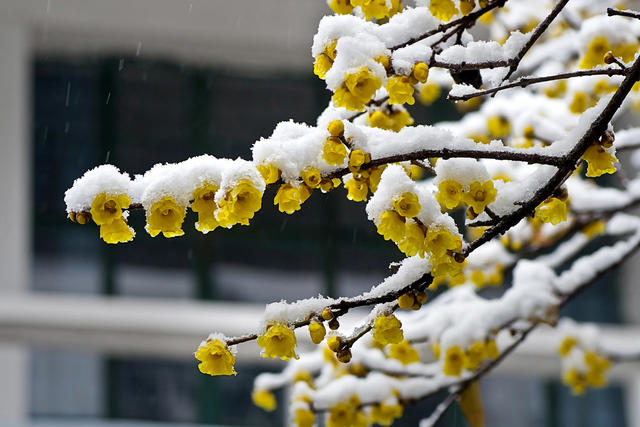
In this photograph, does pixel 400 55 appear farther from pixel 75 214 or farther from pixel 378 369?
pixel 378 369

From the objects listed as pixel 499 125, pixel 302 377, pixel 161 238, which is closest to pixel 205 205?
pixel 302 377

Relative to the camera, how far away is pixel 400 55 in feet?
4.74

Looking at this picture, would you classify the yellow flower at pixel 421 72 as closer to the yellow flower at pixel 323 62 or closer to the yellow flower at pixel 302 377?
the yellow flower at pixel 323 62

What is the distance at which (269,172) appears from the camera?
134 centimetres

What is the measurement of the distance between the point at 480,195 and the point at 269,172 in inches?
12.3

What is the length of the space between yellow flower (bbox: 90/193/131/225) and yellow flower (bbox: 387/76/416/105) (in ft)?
1.37

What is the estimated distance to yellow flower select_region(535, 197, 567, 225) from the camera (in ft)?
4.92

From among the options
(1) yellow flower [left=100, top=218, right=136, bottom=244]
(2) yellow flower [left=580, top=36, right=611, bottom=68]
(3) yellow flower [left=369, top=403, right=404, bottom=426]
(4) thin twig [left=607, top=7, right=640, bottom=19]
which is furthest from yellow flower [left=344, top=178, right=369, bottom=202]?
(3) yellow flower [left=369, top=403, right=404, bottom=426]

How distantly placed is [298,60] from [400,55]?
170 inches

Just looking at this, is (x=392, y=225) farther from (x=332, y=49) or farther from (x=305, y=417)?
(x=305, y=417)

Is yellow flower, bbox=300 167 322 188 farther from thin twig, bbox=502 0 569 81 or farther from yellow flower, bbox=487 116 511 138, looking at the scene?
yellow flower, bbox=487 116 511 138

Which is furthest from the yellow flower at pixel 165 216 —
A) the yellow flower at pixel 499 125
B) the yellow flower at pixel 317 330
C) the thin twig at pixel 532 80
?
the yellow flower at pixel 499 125

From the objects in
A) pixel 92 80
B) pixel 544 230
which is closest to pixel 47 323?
pixel 92 80

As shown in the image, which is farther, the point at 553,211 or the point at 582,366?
the point at 582,366
